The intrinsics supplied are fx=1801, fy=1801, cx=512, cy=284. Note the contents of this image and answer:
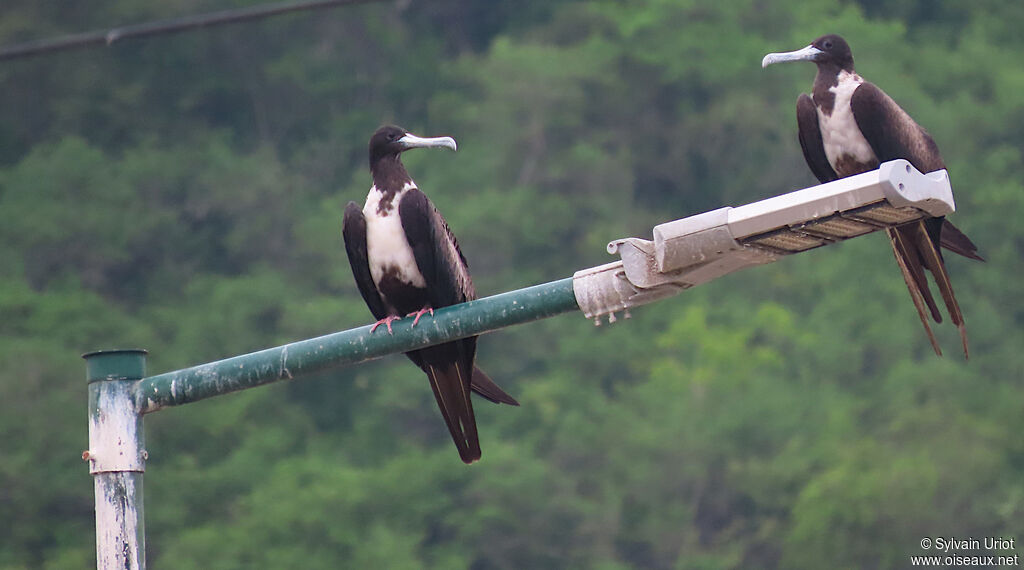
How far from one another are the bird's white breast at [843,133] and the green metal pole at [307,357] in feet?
10.2

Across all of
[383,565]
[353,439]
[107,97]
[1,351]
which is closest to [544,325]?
[353,439]

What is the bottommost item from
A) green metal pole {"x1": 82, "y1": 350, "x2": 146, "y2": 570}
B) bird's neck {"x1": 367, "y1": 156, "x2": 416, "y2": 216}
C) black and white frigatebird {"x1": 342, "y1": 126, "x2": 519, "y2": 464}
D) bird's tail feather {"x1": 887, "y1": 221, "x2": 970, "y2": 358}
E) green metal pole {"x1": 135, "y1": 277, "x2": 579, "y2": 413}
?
green metal pole {"x1": 82, "y1": 350, "x2": 146, "y2": 570}

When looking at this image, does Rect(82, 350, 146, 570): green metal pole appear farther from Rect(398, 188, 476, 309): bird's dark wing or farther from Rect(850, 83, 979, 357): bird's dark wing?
Rect(850, 83, 979, 357): bird's dark wing

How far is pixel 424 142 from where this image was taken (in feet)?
24.1

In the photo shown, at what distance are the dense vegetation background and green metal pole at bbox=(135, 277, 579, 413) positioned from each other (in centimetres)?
2341

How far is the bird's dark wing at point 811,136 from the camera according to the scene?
8305 millimetres

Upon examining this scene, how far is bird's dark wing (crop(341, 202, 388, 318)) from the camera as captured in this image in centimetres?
749

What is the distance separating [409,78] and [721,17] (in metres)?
7.63

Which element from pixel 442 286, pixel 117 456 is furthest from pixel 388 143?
pixel 117 456

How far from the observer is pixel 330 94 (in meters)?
42.6

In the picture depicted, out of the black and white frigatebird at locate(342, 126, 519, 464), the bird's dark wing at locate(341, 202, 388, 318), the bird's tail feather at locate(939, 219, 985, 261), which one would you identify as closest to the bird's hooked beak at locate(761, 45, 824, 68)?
the bird's tail feather at locate(939, 219, 985, 261)

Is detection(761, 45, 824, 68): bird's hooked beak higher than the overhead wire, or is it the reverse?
detection(761, 45, 824, 68): bird's hooked beak

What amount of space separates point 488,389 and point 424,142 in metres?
1.25

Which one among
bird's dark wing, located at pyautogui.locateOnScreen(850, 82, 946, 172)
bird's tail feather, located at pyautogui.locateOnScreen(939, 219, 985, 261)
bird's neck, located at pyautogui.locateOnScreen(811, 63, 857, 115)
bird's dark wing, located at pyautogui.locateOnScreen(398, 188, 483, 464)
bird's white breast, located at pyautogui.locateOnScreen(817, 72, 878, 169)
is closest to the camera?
bird's dark wing, located at pyautogui.locateOnScreen(398, 188, 483, 464)
